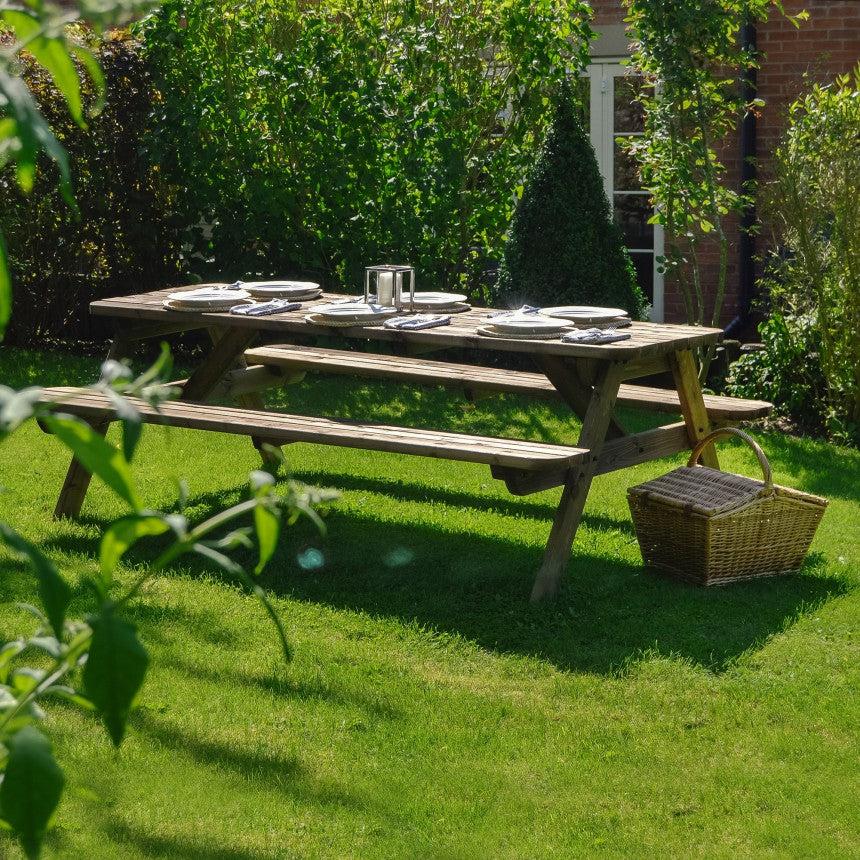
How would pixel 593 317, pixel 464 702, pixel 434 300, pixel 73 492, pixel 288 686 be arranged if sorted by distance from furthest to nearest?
pixel 434 300, pixel 73 492, pixel 593 317, pixel 288 686, pixel 464 702

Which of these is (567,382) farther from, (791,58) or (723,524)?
(791,58)

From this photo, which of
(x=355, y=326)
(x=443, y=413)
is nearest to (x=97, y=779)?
(x=355, y=326)

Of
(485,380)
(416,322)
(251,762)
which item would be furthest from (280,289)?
(251,762)

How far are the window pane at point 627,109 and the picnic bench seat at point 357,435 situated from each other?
604 cm

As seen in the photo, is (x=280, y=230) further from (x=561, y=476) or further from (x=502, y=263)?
(x=561, y=476)

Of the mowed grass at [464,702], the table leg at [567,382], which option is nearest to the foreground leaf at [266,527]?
the mowed grass at [464,702]

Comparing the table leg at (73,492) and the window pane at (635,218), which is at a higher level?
the window pane at (635,218)

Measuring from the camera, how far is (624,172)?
35.4ft

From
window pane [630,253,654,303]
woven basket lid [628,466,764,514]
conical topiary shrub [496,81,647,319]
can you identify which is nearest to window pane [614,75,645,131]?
window pane [630,253,654,303]

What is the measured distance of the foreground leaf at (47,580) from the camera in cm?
67

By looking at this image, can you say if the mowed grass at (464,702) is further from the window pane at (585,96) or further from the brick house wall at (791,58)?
the window pane at (585,96)

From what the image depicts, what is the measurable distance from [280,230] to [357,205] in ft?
1.87

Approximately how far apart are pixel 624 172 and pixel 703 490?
6.14 meters

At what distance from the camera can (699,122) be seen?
8.66 m
